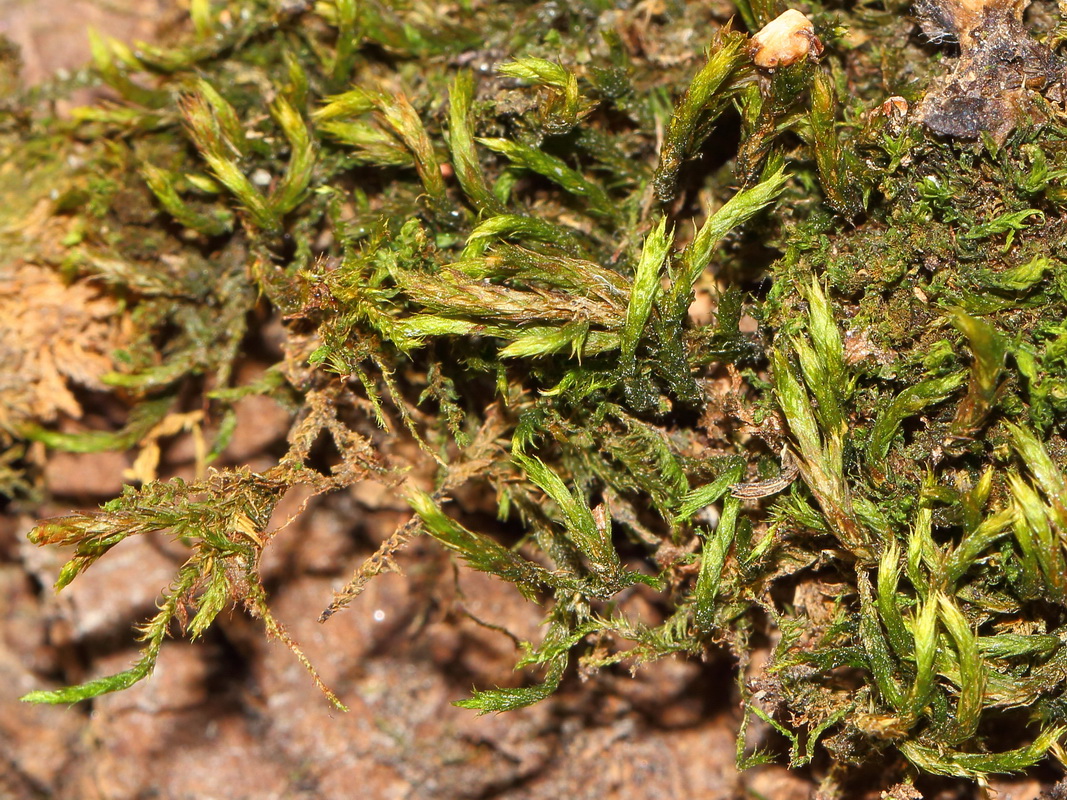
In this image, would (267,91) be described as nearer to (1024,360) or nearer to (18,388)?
(18,388)

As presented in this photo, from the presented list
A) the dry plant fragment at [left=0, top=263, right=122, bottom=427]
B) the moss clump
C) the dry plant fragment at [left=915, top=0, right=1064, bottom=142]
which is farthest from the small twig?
the dry plant fragment at [left=0, top=263, right=122, bottom=427]

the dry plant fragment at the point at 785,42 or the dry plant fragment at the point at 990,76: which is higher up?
the dry plant fragment at the point at 785,42

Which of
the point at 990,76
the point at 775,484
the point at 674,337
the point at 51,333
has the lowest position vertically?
the point at 775,484

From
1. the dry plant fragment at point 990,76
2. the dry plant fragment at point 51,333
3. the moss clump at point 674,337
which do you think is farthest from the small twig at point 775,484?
the dry plant fragment at point 51,333

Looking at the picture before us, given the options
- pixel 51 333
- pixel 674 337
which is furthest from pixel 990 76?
pixel 51 333

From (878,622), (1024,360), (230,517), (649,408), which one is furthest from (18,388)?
(1024,360)

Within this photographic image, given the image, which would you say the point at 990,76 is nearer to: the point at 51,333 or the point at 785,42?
the point at 785,42

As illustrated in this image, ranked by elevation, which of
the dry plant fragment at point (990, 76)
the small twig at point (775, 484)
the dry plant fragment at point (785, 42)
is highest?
the dry plant fragment at point (785, 42)

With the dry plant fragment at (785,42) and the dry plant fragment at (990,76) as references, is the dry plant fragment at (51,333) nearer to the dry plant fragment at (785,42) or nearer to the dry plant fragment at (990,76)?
the dry plant fragment at (785,42)
